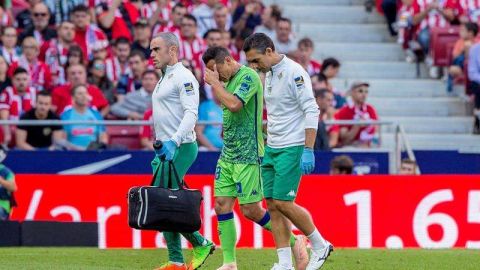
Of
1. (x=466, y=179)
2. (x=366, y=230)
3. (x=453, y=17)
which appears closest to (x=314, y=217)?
(x=366, y=230)

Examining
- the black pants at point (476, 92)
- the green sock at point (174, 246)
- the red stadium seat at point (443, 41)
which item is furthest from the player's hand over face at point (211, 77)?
the red stadium seat at point (443, 41)

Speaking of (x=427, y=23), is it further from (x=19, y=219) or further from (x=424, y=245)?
(x=19, y=219)

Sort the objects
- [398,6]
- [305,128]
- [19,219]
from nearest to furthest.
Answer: [305,128] < [19,219] < [398,6]

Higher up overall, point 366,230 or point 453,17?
point 453,17

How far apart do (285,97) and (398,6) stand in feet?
41.8

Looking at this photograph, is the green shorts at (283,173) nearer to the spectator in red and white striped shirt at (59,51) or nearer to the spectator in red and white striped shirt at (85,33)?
the spectator in red and white striped shirt at (59,51)

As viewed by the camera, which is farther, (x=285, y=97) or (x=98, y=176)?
(x=98, y=176)

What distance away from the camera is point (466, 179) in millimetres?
18469

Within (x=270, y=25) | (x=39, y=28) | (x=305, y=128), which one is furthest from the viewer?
(x=270, y=25)

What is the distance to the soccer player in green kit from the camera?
12.9 m

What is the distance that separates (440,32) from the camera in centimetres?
2352

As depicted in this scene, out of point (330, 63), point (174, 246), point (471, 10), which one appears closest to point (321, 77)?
point (330, 63)

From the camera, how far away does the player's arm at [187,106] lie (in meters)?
12.5

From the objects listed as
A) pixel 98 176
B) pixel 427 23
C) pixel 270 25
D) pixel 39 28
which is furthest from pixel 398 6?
pixel 98 176
